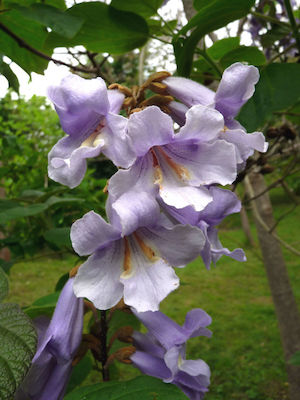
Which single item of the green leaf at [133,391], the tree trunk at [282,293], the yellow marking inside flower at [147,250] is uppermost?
the yellow marking inside flower at [147,250]

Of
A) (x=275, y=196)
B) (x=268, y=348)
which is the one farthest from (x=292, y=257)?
(x=275, y=196)

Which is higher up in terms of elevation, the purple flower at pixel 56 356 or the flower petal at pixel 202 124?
the flower petal at pixel 202 124

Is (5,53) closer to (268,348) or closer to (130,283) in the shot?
(130,283)

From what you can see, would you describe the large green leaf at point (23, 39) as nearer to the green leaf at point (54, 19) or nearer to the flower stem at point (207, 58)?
the green leaf at point (54, 19)

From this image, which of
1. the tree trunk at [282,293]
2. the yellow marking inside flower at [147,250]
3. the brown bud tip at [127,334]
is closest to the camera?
the yellow marking inside flower at [147,250]

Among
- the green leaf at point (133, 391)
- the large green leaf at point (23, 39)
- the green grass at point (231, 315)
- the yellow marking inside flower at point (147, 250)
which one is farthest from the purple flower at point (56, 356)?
the green grass at point (231, 315)

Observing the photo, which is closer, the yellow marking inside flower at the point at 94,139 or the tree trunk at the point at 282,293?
the yellow marking inside flower at the point at 94,139

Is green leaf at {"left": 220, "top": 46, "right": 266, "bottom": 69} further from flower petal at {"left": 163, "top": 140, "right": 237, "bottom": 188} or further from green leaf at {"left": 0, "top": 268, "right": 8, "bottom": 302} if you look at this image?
green leaf at {"left": 0, "top": 268, "right": 8, "bottom": 302}

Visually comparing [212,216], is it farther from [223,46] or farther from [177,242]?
[223,46]
